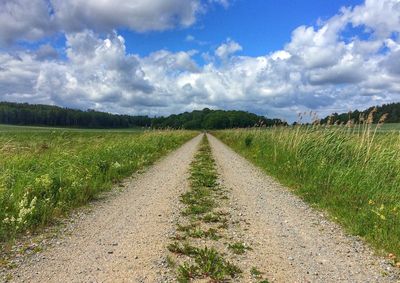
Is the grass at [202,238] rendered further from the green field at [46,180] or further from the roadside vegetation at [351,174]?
the green field at [46,180]

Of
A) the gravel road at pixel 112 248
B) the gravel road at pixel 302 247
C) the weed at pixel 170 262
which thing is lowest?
→ the gravel road at pixel 112 248

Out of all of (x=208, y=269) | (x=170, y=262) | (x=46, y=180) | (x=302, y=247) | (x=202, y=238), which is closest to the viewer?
(x=208, y=269)

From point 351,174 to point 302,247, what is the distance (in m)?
5.22

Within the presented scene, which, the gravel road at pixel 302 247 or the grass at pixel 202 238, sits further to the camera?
the gravel road at pixel 302 247

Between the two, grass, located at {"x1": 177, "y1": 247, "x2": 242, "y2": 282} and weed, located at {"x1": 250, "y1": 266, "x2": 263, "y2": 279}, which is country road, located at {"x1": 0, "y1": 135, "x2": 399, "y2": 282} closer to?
weed, located at {"x1": 250, "y1": 266, "x2": 263, "y2": 279}

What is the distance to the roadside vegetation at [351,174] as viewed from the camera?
670 cm

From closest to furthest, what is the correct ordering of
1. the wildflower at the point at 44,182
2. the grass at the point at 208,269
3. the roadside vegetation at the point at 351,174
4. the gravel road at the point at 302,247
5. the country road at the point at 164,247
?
the grass at the point at 208,269 < the country road at the point at 164,247 < the gravel road at the point at 302,247 < the roadside vegetation at the point at 351,174 < the wildflower at the point at 44,182

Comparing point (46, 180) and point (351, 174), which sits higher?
point (351, 174)

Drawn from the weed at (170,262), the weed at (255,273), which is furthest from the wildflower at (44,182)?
the weed at (255,273)

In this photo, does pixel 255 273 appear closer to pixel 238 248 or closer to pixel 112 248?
pixel 238 248

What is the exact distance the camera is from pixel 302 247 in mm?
5801

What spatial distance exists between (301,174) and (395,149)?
2.99m

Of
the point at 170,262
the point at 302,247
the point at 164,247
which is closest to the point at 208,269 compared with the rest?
the point at 170,262

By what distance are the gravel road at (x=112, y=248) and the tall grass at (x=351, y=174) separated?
3.64m
